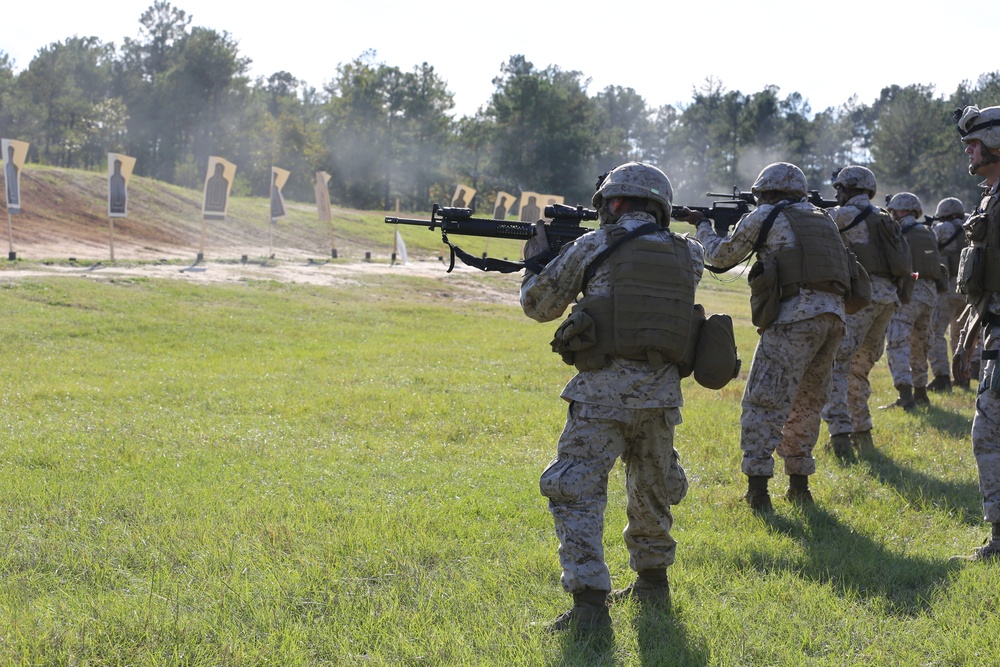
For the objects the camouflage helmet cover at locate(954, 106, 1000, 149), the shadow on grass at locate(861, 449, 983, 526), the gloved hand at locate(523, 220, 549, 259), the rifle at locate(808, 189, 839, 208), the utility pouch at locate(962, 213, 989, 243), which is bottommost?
the shadow on grass at locate(861, 449, 983, 526)

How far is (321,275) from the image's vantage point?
2381 centimetres

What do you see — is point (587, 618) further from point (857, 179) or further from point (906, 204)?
point (906, 204)

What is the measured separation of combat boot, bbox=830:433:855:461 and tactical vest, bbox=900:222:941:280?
132 inches

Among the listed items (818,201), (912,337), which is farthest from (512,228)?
(912,337)

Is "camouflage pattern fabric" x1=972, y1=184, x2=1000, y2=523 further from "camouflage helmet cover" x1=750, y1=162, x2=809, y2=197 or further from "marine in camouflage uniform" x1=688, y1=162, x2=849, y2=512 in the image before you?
"camouflage helmet cover" x1=750, y1=162, x2=809, y2=197

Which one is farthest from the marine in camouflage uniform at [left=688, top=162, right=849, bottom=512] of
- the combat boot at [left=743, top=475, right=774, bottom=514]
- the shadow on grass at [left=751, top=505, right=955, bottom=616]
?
the shadow on grass at [left=751, top=505, right=955, bottom=616]

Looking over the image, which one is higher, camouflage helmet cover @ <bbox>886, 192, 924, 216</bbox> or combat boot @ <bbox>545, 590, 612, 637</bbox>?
camouflage helmet cover @ <bbox>886, 192, 924, 216</bbox>

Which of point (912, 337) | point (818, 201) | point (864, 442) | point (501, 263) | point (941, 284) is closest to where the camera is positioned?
point (501, 263)

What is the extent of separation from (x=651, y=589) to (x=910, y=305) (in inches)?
298

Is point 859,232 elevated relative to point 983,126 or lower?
lower

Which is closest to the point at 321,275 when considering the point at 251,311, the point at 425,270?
the point at 425,270

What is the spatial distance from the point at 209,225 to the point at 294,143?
113 feet

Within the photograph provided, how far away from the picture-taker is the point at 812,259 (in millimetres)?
6086

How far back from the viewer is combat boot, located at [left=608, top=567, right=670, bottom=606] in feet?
15.1
